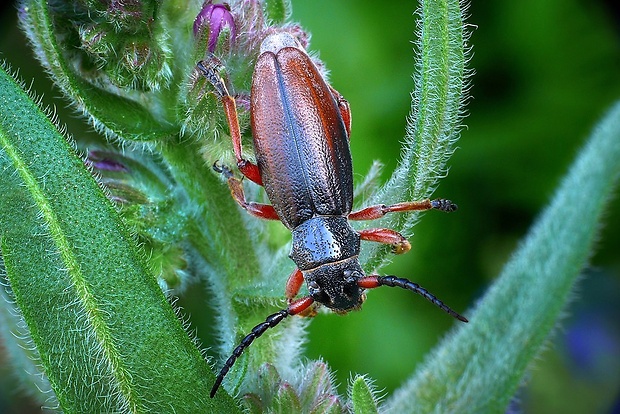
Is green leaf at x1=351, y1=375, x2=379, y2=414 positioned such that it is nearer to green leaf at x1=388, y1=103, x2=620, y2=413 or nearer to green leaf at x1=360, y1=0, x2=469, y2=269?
green leaf at x1=360, y1=0, x2=469, y2=269

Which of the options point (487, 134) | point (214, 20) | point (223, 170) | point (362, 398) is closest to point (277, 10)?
point (214, 20)

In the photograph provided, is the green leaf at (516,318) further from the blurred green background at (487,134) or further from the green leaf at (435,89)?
the blurred green background at (487,134)

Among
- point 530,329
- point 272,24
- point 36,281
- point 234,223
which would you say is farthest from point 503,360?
point 36,281

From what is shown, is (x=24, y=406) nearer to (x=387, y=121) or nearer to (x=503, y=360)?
(x=387, y=121)

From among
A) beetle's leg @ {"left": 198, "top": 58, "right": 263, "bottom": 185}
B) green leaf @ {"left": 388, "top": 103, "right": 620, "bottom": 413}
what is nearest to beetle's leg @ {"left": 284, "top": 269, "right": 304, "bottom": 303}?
beetle's leg @ {"left": 198, "top": 58, "right": 263, "bottom": 185}

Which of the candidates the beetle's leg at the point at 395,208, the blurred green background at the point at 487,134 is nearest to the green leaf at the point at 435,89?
the beetle's leg at the point at 395,208
